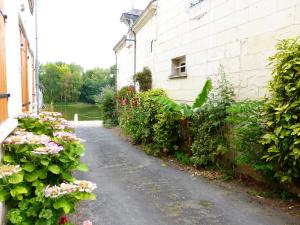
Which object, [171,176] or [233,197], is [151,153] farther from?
[233,197]

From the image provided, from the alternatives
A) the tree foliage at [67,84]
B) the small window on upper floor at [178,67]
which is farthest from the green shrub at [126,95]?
the tree foliage at [67,84]

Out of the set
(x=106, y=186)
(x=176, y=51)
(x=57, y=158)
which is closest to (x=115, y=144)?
(x=176, y=51)

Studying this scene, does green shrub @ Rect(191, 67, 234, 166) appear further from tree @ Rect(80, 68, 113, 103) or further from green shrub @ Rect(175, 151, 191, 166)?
tree @ Rect(80, 68, 113, 103)

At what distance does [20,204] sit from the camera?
3.03 meters

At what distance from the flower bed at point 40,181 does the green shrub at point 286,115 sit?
3.41 meters

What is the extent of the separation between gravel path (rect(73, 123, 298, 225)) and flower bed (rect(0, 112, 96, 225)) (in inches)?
67.2

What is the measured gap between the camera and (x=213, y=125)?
749cm

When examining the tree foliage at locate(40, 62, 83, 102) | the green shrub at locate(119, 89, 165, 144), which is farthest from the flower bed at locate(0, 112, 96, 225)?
the tree foliage at locate(40, 62, 83, 102)

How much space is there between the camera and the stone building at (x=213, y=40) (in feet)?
20.9

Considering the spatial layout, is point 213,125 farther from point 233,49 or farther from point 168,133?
point 168,133

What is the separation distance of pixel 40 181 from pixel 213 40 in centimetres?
676

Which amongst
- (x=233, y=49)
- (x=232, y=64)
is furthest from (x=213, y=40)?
(x=232, y=64)

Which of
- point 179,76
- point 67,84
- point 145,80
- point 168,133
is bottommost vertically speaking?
point 168,133

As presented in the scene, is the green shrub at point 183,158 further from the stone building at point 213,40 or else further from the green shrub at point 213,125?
the stone building at point 213,40
